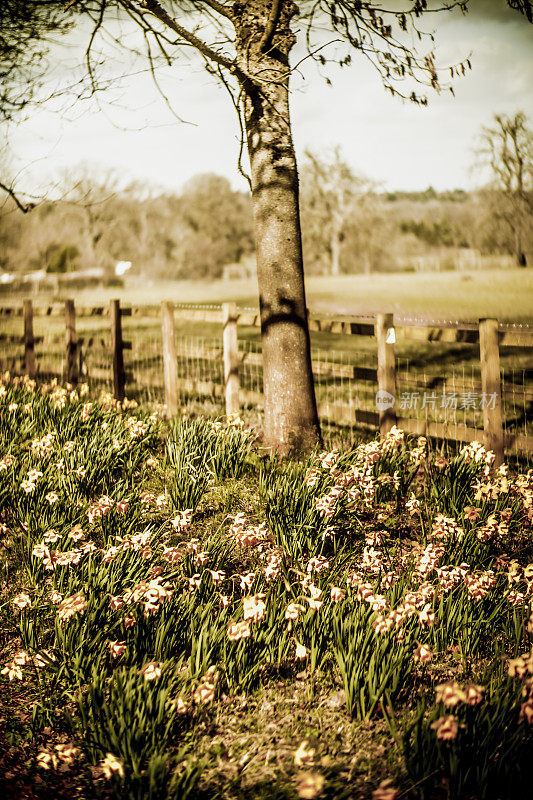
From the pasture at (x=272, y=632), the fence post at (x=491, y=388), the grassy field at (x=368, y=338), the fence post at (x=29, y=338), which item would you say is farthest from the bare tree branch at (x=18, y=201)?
the fence post at (x=491, y=388)

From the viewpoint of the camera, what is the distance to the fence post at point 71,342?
8914 millimetres

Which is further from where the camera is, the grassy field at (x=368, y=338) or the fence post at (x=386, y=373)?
the grassy field at (x=368, y=338)

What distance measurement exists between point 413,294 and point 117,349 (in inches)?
911

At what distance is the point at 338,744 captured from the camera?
2527 millimetres

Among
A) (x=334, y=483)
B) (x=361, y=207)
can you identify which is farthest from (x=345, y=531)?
(x=361, y=207)

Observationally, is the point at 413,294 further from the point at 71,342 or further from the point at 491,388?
the point at 491,388

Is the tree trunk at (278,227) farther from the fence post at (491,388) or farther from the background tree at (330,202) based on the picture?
the background tree at (330,202)

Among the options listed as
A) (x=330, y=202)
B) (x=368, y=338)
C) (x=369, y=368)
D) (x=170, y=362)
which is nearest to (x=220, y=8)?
(x=369, y=368)

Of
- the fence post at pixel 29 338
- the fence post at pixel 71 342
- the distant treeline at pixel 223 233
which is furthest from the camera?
the distant treeline at pixel 223 233

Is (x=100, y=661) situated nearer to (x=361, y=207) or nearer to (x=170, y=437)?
(x=170, y=437)

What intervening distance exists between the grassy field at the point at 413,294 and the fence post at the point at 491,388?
39.6 ft

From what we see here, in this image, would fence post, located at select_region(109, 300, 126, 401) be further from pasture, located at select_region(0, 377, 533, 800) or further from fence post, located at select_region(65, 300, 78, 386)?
pasture, located at select_region(0, 377, 533, 800)

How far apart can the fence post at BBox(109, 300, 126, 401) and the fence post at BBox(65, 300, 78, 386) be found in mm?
911

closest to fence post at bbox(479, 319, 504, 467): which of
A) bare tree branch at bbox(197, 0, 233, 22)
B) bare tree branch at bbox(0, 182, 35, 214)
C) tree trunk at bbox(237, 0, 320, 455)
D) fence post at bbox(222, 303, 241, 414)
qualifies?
tree trunk at bbox(237, 0, 320, 455)
